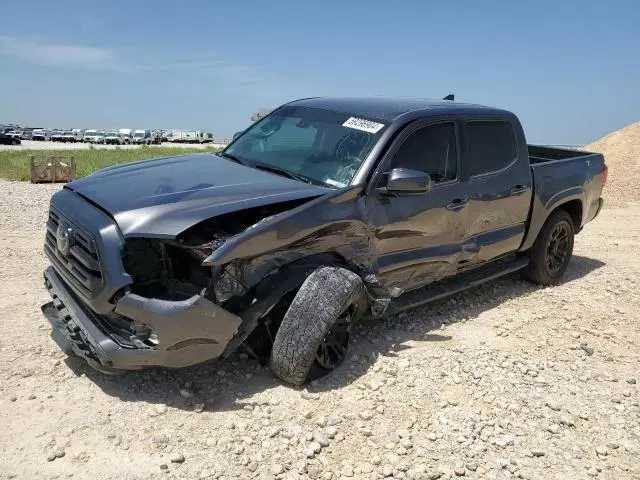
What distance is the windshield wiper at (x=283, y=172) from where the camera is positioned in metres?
4.33

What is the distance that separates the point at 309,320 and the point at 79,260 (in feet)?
4.83

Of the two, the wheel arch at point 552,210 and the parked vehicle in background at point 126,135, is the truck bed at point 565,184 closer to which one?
the wheel arch at point 552,210

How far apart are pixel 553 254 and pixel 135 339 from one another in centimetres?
482

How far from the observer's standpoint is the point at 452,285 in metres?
5.35

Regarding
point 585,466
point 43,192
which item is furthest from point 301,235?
point 43,192

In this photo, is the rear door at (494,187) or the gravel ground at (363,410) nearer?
the gravel ground at (363,410)

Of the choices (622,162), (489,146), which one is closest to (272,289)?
(489,146)

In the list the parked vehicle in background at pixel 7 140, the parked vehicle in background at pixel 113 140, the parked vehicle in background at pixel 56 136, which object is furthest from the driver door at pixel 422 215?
the parked vehicle in background at pixel 56 136

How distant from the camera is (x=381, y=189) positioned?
14.0 feet

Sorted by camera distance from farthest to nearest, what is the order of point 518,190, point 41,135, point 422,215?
point 41,135 → point 518,190 → point 422,215

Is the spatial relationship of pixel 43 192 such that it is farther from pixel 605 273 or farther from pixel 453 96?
pixel 605 273

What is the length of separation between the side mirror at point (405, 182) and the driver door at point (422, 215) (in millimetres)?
102

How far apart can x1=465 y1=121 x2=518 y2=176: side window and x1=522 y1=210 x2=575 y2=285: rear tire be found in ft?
3.68

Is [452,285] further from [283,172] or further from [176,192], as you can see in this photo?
[176,192]
